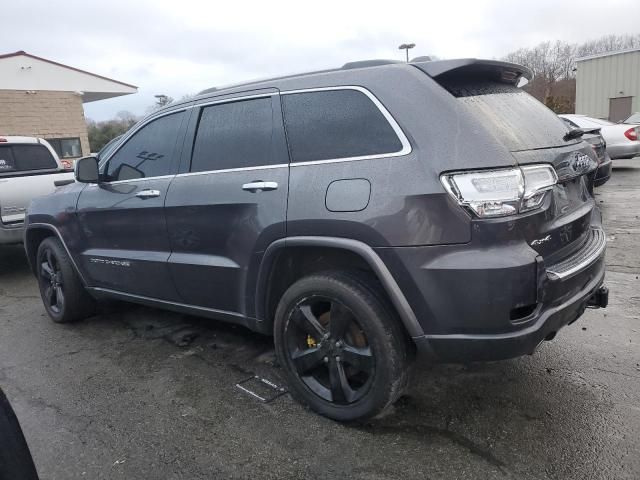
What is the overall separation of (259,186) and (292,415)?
4.36ft

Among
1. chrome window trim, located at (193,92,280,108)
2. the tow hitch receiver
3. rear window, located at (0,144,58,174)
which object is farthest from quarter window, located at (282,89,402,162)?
rear window, located at (0,144,58,174)

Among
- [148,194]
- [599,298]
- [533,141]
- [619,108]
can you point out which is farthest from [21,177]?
[619,108]

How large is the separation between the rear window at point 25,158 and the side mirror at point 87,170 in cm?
461

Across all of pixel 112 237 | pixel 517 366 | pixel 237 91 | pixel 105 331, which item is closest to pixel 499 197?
pixel 517 366

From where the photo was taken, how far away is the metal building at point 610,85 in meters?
30.6

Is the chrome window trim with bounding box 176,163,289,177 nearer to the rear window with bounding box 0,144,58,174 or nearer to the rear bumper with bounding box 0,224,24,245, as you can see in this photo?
the rear bumper with bounding box 0,224,24,245

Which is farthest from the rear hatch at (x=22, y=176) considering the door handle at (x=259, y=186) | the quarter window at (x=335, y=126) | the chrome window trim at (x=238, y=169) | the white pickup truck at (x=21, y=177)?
the quarter window at (x=335, y=126)

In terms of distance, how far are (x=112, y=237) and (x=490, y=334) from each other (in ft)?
9.82

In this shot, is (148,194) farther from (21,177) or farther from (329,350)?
(21,177)

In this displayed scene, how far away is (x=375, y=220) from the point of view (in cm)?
256

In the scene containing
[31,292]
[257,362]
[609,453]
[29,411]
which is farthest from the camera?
[31,292]

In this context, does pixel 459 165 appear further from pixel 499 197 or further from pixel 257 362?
pixel 257 362

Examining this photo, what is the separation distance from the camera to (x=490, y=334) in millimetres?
2434

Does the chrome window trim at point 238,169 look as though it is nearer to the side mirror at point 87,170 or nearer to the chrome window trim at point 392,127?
the chrome window trim at point 392,127
